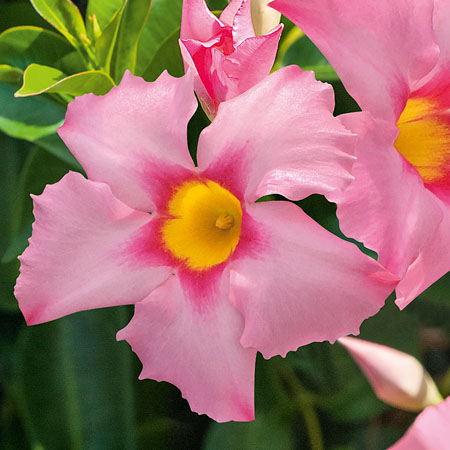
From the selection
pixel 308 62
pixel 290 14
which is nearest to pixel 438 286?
pixel 308 62

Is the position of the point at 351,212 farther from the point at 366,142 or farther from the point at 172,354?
the point at 172,354

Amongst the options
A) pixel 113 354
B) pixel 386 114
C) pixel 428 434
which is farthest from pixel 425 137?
pixel 113 354

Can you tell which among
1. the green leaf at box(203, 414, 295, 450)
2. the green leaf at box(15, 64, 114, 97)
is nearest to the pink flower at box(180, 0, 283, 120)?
the green leaf at box(15, 64, 114, 97)

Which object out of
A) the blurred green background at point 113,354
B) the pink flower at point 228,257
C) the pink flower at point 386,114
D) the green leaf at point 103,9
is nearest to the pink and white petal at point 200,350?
the pink flower at point 228,257

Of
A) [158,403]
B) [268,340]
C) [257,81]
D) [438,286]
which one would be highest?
[257,81]

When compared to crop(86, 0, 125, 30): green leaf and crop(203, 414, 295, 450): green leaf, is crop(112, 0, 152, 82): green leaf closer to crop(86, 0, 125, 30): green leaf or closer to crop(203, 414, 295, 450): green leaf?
crop(86, 0, 125, 30): green leaf

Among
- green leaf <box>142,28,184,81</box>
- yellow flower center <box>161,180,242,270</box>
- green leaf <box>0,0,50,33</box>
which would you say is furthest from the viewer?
green leaf <box>0,0,50,33</box>
